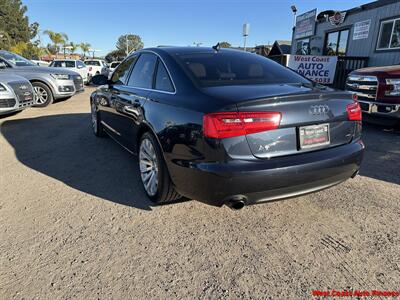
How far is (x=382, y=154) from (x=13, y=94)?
293 inches

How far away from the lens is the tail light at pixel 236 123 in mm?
2188

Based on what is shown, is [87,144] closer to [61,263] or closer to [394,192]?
[61,263]

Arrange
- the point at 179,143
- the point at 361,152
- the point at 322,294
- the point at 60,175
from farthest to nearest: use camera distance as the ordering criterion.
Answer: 1. the point at 60,175
2. the point at 361,152
3. the point at 179,143
4. the point at 322,294

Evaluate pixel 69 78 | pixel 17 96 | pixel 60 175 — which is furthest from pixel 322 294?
pixel 69 78

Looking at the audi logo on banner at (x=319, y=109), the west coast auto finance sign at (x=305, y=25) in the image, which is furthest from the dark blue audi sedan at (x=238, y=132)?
the west coast auto finance sign at (x=305, y=25)

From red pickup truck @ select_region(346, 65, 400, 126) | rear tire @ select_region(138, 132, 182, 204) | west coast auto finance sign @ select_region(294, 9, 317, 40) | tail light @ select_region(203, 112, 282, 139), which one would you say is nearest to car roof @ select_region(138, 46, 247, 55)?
rear tire @ select_region(138, 132, 182, 204)

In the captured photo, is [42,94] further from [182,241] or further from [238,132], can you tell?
[238,132]

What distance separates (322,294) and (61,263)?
6.08 ft

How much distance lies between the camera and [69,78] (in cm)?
974

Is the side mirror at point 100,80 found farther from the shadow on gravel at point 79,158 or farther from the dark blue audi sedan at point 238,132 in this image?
the dark blue audi sedan at point 238,132

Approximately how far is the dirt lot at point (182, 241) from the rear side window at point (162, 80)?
117 centimetres

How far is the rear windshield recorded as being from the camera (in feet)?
9.21

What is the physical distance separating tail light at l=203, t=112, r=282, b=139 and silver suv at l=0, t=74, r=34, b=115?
6.29 metres

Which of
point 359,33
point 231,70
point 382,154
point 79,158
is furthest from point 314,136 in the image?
point 359,33
